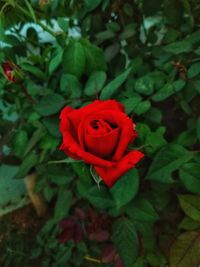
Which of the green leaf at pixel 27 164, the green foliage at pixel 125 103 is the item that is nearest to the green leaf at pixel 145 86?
the green foliage at pixel 125 103

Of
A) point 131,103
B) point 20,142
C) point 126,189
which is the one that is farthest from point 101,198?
point 20,142

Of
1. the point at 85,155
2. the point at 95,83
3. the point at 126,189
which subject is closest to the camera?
the point at 85,155

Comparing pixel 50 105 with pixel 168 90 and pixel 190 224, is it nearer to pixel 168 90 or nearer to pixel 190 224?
pixel 168 90

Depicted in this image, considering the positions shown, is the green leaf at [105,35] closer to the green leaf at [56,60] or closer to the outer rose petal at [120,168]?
the green leaf at [56,60]

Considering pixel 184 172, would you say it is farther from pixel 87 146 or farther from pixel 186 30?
pixel 186 30

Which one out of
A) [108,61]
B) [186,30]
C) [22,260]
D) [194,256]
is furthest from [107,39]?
[22,260]
